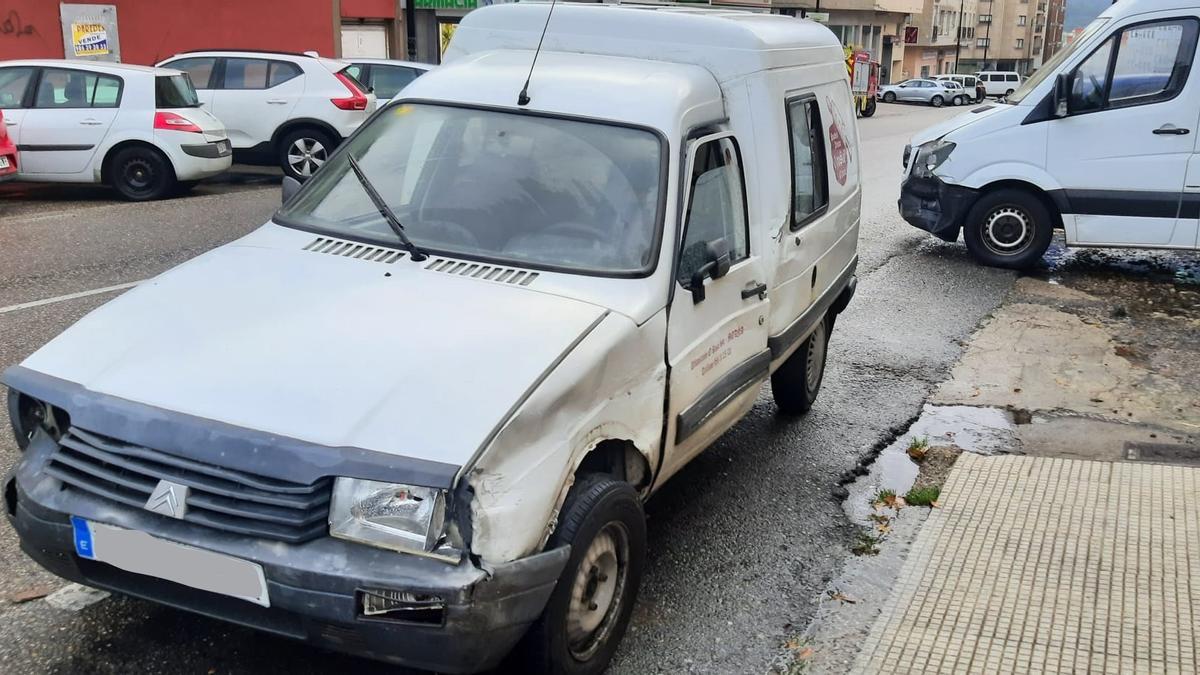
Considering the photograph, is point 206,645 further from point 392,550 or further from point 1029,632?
point 1029,632

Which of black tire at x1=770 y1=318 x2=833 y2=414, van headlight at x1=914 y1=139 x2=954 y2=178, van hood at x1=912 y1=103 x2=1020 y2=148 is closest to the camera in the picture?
black tire at x1=770 y1=318 x2=833 y2=414

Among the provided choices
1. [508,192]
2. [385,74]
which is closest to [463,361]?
[508,192]

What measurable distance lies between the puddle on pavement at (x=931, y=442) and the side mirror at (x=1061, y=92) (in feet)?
14.5

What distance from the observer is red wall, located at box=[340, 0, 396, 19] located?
2683cm

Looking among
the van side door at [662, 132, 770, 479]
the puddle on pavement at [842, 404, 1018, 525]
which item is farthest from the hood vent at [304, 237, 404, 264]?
the puddle on pavement at [842, 404, 1018, 525]

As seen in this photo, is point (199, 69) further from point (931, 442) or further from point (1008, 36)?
point (1008, 36)

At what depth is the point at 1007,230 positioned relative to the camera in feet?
35.0

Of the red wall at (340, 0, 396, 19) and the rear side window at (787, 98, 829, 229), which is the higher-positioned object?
the red wall at (340, 0, 396, 19)

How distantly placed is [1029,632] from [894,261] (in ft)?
24.3

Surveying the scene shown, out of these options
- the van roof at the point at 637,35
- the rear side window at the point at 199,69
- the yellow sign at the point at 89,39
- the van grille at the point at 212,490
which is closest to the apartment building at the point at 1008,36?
the yellow sign at the point at 89,39

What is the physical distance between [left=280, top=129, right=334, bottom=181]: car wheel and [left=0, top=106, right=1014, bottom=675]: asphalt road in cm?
362

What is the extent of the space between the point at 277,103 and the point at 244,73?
0.66 meters

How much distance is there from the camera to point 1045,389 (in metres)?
7.15

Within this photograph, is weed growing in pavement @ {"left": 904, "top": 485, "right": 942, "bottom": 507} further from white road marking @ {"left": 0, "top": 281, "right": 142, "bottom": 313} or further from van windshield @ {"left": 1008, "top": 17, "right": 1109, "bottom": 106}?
van windshield @ {"left": 1008, "top": 17, "right": 1109, "bottom": 106}
